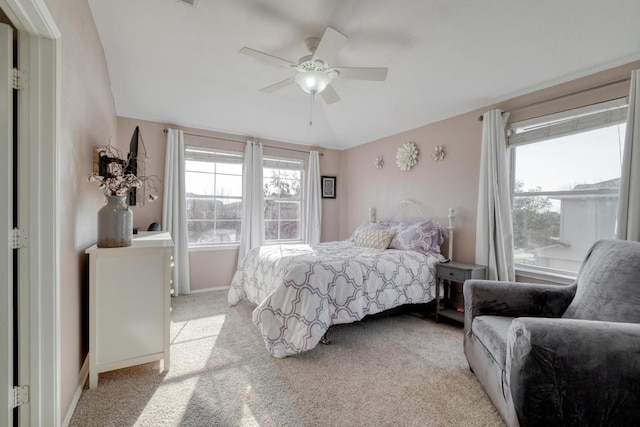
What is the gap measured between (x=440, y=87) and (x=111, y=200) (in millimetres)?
3278

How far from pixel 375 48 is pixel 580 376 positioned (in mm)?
2794

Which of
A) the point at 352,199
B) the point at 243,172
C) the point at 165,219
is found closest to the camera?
the point at 165,219

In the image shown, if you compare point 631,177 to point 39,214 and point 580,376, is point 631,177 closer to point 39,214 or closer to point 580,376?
point 580,376

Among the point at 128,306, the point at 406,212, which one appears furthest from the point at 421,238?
the point at 128,306

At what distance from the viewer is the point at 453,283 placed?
349cm

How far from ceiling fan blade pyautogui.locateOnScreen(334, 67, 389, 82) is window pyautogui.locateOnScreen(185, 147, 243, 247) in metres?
2.54

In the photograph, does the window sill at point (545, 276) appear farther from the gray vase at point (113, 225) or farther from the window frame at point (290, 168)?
the gray vase at point (113, 225)

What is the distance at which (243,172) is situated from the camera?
4.59m

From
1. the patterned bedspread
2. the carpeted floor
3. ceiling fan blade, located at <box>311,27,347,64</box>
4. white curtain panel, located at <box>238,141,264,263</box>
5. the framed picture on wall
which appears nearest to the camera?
the carpeted floor

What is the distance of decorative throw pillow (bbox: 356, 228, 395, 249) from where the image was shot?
3689mm

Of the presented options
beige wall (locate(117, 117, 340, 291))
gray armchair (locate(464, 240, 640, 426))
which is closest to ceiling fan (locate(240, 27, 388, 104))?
beige wall (locate(117, 117, 340, 291))

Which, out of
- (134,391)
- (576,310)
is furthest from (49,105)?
(576,310)

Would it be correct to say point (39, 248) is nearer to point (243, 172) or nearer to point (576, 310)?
point (576, 310)

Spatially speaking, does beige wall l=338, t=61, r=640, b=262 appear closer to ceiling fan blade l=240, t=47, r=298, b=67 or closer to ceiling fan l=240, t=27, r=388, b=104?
ceiling fan l=240, t=27, r=388, b=104
